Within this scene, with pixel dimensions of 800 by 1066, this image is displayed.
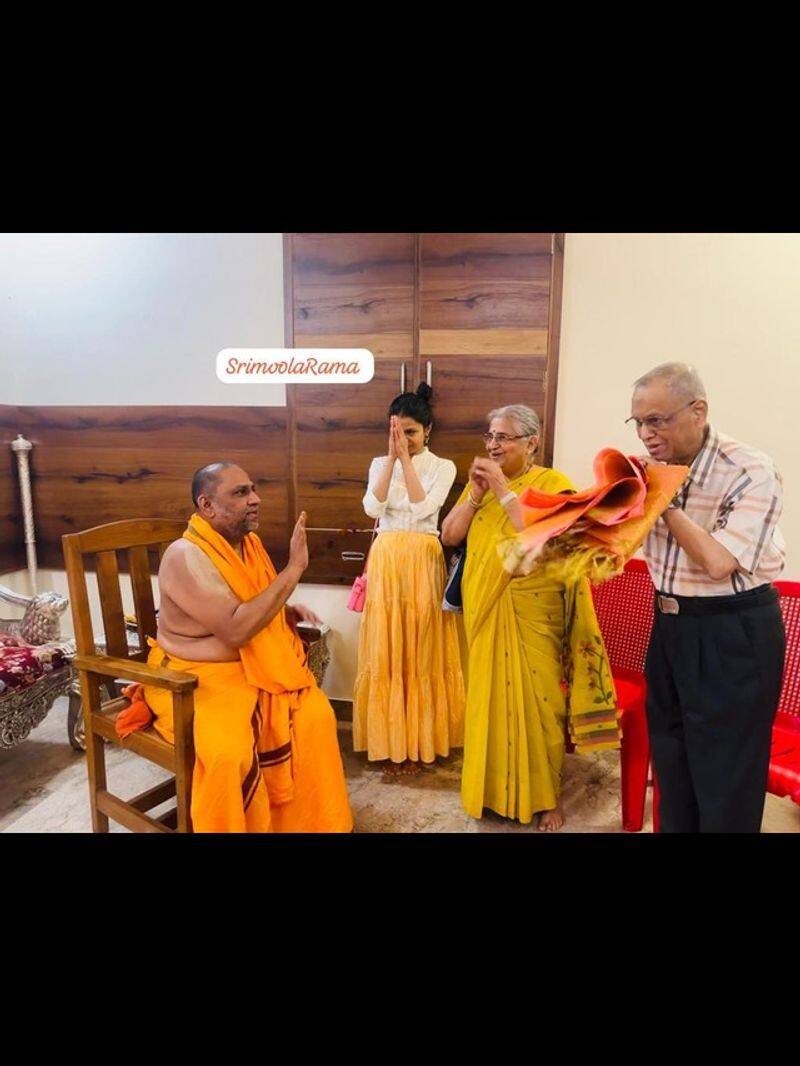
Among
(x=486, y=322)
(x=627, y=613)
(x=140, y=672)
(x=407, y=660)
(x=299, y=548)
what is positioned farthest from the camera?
(x=407, y=660)

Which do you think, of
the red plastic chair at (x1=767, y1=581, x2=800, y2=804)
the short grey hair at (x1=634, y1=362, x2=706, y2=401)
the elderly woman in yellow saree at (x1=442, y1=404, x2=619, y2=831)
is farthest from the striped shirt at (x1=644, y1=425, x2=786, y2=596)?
the red plastic chair at (x1=767, y1=581, x2=800, y2=804)

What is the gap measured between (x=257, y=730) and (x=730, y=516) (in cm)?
125

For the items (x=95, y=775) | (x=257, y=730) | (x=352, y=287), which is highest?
(x=352, y=287)

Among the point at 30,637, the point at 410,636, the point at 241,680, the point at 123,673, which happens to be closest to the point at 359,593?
the point at 410,636

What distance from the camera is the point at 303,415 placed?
1766 mm

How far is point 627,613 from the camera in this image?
1.86 m

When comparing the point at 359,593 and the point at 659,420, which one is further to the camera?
the point at 359,593

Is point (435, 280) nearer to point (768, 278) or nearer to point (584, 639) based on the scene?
point (768, 278)

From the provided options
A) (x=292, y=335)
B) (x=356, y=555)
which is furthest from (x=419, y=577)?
(x=292, y=335)

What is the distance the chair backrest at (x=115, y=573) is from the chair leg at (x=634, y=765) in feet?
4.94

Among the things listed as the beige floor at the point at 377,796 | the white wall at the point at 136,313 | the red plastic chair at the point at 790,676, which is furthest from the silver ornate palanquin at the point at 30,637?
the red plastic chair at the point at 790,676

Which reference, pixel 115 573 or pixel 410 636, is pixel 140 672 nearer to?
pixel 115 573

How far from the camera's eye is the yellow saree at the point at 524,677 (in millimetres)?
1629
